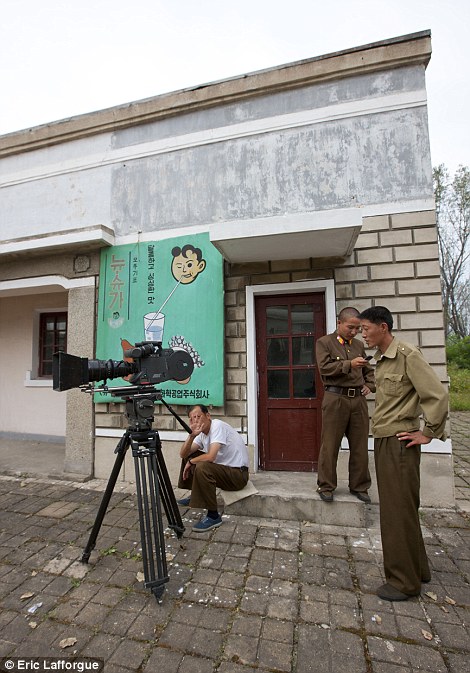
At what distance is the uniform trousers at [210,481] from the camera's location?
3318 mm

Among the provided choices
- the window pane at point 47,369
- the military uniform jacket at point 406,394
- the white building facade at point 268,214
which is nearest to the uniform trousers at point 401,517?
the military uniform jacket at point 406,394

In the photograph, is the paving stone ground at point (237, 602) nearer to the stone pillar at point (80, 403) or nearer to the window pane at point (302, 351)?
the stone pillar at point (80, 403)

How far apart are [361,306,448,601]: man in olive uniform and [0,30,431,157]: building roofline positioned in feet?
12.9

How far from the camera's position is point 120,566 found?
2869 millimetres

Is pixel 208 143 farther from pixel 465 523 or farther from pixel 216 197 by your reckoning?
pixel 465 523

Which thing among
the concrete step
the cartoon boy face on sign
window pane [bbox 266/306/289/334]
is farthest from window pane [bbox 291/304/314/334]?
the concrete step

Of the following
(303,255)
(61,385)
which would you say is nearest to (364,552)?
(61,385)

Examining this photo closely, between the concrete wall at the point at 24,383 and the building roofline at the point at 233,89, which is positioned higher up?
the building roofline at the point at 233,89

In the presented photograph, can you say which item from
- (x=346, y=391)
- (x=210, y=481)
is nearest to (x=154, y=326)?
(x=210, y=481)

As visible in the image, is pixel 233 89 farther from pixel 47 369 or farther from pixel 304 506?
pixel 47 369

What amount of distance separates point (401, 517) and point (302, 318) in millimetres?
2685

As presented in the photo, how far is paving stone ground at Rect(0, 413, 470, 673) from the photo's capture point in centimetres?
200

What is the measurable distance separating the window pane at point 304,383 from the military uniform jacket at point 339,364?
746mm

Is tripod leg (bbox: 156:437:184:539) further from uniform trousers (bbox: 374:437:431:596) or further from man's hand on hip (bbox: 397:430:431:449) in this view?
man's hand on hip (bbox: 397:430:431:449)
